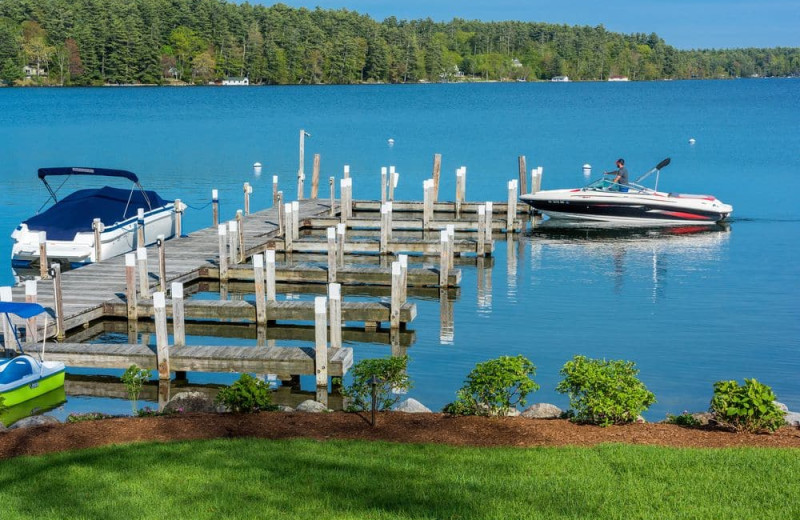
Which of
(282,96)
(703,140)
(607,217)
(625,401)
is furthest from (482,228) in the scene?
(282,96)

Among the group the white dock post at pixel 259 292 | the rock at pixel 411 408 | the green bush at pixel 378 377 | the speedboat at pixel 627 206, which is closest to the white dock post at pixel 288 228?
the white dock post at pixel 259 292

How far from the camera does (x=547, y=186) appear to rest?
4909cm

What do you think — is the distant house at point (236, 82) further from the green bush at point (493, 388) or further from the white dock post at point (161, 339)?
the green bush at point (493, 388)

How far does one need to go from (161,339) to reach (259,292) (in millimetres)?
3927

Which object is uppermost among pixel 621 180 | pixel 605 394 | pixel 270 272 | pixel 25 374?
pixel 621 180

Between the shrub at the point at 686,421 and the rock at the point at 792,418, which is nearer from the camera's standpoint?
the shrub at the point at 686,421

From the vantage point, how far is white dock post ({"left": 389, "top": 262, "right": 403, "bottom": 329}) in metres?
20.3

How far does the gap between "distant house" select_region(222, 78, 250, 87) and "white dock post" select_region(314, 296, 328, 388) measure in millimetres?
165455

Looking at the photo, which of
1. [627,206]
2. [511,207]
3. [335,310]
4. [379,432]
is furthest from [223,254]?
[627,206]

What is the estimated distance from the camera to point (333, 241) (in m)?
24.5

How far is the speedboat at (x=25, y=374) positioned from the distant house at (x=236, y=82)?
16516 centimetres

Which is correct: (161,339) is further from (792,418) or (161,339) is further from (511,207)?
(511,207)

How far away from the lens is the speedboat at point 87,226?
89.2 ft

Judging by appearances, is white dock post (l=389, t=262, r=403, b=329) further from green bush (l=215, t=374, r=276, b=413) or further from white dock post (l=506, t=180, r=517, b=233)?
white dock post (l=506, t=180, r=517, b=233)
